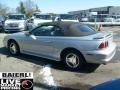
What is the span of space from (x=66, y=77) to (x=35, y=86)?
50.0 inches

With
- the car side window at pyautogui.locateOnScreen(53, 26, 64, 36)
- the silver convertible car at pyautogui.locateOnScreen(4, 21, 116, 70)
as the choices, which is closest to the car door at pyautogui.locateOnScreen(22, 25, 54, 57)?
the silver convertible car at pyautogui.locateOnScreen(4, 21, 116, 70)

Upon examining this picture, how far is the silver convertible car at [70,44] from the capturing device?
27.2 ft

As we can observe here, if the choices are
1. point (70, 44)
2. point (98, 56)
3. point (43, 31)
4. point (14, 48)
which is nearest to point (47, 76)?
point (70, 44)

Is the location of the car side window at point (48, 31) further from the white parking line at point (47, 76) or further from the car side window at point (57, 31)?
the white parking line at point (47, 76)

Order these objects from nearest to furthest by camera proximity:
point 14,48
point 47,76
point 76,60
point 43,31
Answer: point 47,76, point 76,60, point 43,31, point 14,48

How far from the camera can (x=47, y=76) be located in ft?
26.1

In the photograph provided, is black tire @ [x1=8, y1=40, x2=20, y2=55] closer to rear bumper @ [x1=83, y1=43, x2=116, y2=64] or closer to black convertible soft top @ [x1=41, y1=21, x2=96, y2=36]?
black convertible soft top @ [x1=41, y1=21, x2=96, y2=36]

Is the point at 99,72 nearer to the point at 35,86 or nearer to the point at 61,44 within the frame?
the point at 61,44

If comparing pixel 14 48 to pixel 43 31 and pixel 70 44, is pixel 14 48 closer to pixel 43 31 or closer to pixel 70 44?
pixel 43 31

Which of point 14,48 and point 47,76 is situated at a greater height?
point 14,48

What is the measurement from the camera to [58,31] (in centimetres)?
910

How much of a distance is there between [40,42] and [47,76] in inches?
71.1

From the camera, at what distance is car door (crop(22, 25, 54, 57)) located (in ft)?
30.3

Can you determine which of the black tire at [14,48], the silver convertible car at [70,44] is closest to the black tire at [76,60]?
the silver convertible car at [70,44]
